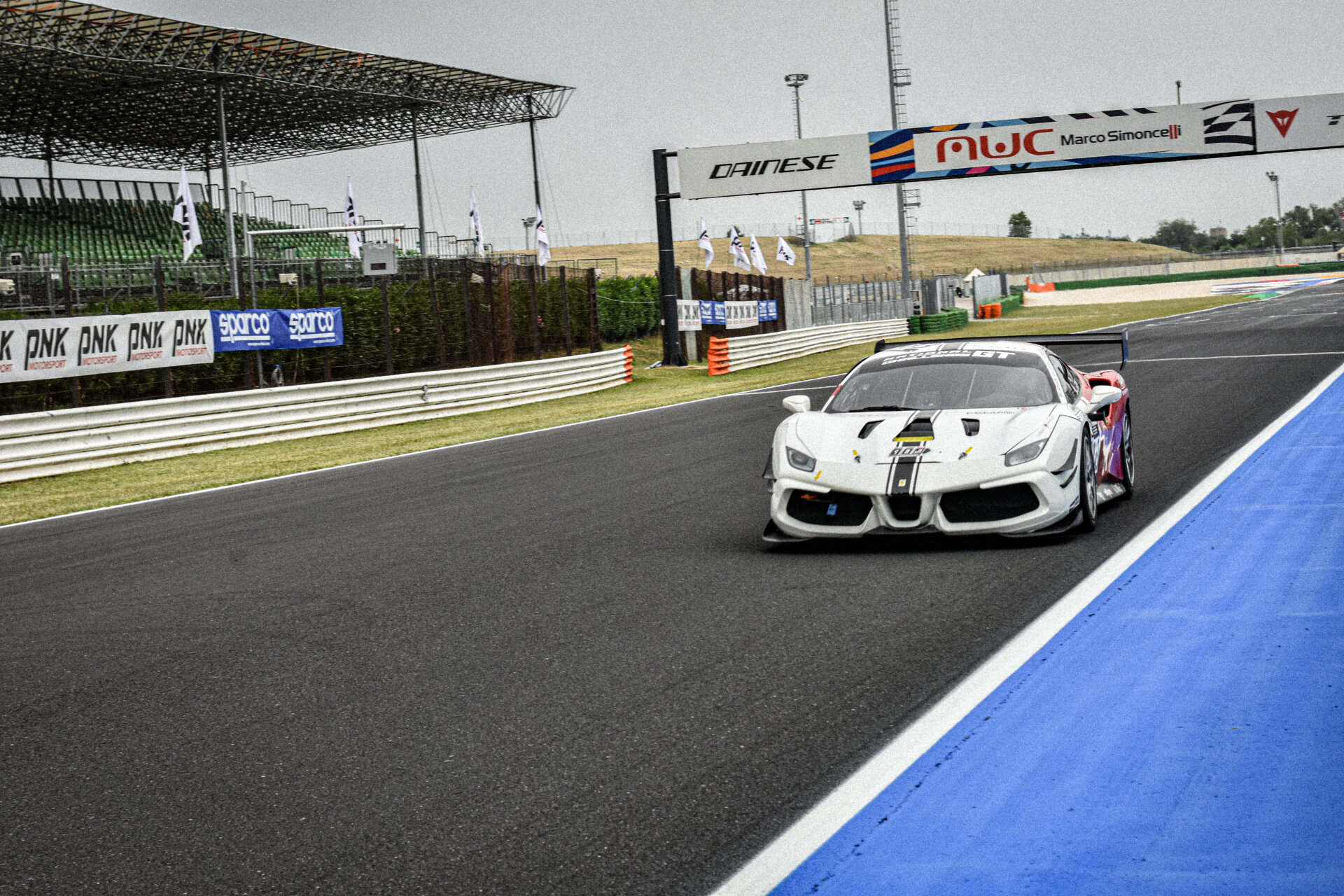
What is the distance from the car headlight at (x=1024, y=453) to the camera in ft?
24.9

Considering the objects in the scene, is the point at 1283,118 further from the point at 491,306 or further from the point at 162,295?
the point at 162,295

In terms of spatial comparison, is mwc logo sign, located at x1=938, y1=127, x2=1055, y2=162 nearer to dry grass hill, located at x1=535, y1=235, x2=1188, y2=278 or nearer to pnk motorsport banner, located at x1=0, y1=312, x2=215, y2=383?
pnk motorsport banner, located at x1=0, y1=312, x2=215, y2=383

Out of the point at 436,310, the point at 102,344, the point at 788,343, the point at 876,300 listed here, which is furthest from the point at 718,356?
the point at 876,300

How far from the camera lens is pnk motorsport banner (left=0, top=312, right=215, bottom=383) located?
16.2m

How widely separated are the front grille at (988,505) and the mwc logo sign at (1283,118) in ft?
101

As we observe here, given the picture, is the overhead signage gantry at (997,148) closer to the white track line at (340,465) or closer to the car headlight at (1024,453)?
the white track line at (340,465)

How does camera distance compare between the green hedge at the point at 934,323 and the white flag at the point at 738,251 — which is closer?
the white flag at the point at 738,251

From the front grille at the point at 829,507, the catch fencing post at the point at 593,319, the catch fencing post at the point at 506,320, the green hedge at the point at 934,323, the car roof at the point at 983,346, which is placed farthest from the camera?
the green hedge at the point at 934,323

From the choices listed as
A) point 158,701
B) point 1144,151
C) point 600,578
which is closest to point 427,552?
point 600,578

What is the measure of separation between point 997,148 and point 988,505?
94.2ft

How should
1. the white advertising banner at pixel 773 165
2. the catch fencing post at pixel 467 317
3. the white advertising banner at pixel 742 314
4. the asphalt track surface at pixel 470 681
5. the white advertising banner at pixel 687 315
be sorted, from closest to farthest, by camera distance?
the asphalt track surface at pixel 470 681 → the catch fencing post at pixel 467 317 → the white advertising banner at pixel 687 315 → the white advertising banner at pixel 773 165 → the white advertising banner at pixel 742 314

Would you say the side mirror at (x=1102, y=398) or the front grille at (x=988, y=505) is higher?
the side mirror at (x=1102, y=398)

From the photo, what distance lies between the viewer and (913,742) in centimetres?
441

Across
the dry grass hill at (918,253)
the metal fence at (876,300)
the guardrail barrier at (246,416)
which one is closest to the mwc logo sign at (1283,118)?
the metal fence at (876,300)
